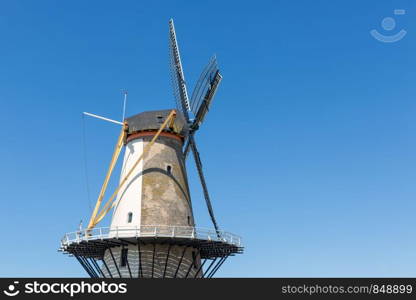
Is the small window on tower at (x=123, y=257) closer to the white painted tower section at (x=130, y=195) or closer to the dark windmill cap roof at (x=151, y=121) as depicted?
the white painted tower section at (x=130, y=195)

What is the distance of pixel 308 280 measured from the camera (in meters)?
20.5

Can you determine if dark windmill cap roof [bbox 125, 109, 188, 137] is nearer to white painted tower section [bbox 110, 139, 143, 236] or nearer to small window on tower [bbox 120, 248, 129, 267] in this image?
white painted tower section [bbox 110, 139, 143, 236]

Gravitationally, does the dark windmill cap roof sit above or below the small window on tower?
above

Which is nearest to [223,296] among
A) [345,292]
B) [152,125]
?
[345,292]

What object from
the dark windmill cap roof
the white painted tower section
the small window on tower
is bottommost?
the small window on tower

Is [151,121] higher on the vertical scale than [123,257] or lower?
higher

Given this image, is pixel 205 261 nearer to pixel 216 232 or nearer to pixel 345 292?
pixel 216 232

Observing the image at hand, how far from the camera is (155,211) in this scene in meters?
34.2

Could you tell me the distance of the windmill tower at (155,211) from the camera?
3269cm

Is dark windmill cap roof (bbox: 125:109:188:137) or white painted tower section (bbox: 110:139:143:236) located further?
dark windmill cap roof (bbox: 125:109:188:137)

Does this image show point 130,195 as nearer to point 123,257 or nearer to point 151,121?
point 123,257

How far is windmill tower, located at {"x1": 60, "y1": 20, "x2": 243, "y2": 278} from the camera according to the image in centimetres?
3269

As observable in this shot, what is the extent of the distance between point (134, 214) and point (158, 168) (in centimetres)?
335

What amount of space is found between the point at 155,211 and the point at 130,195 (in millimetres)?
2046
